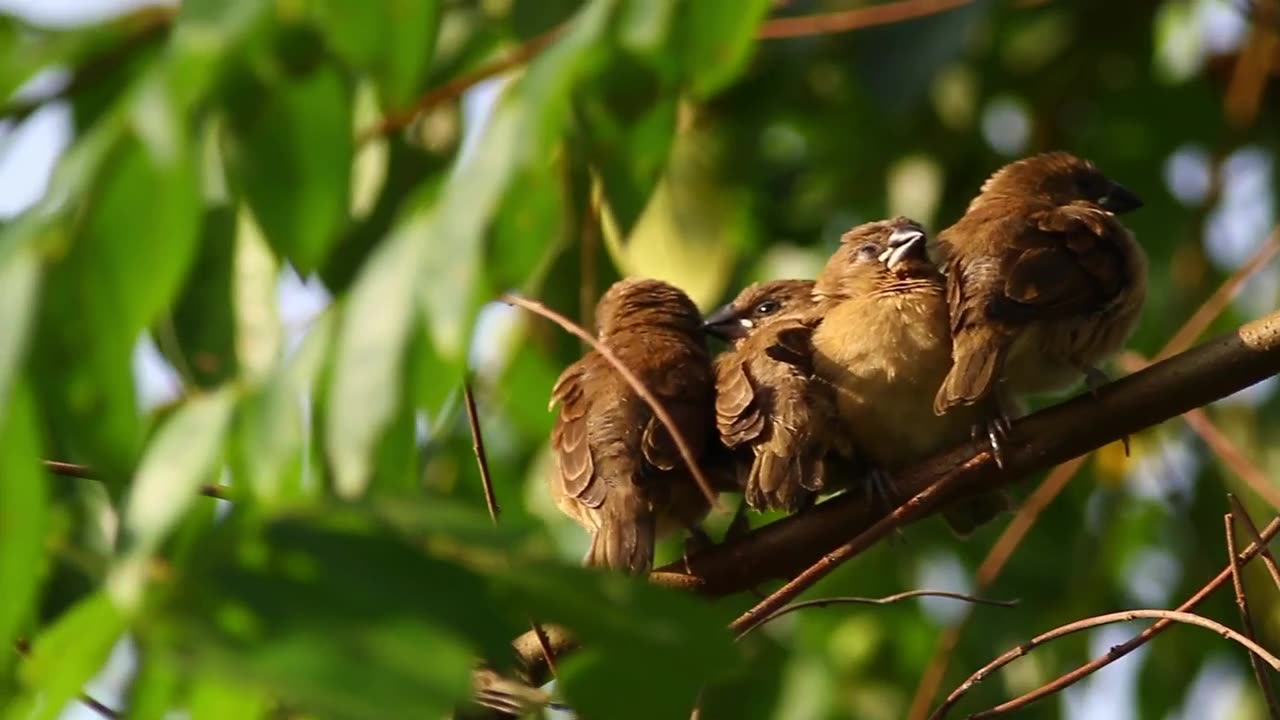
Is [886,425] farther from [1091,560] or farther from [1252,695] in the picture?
[1252,695]

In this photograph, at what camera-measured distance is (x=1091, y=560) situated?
20.6ft

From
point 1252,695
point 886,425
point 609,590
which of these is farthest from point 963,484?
point 1252,695

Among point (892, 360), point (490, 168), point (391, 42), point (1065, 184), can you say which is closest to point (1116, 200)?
point (1065, 184)

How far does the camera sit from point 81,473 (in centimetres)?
309

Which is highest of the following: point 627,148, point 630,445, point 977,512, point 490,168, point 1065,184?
point 490,168

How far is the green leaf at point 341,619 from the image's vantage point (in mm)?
1903

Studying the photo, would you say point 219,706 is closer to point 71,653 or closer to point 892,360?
point 71,653

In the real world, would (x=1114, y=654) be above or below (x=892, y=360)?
above

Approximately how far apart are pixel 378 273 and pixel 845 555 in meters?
0.99

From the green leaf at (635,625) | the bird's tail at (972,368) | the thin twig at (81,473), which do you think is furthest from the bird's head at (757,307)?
the green leaf at (635,625)

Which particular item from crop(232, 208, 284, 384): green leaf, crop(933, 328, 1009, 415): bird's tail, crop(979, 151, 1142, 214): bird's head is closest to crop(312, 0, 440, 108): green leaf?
crop(232, 208, 284, 384): green leaf

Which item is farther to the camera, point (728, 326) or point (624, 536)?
point (728, 326)

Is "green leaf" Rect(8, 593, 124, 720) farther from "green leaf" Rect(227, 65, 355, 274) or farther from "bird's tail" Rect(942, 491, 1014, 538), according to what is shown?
"bird's tail" Rect(942, 491, 1014, 538)

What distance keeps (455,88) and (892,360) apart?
116 centimetres
